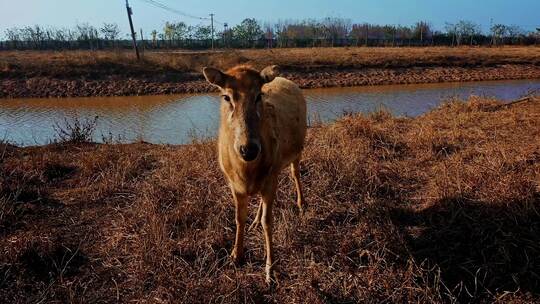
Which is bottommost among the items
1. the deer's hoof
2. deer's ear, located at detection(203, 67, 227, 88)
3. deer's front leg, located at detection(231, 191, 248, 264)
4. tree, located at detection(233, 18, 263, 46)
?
the deer's hoof

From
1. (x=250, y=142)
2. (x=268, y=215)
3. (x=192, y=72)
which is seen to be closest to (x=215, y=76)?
(x=250, y=142)

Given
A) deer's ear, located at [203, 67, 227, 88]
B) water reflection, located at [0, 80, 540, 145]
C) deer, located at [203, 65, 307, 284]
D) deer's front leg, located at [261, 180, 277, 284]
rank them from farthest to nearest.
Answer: water reflection, located at [0, 80, 540, 145] → deer's front leg, located at [261, 180, 277, 284] → deer's ear, located at [203, 67, 227, 88] → deer, located at [203, 65, 307, 284]

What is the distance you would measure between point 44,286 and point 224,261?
1996mm

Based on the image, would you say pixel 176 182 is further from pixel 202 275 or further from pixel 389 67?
pixel 389 67

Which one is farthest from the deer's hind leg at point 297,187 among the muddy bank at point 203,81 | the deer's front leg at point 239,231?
the muddy bank at point 203,81

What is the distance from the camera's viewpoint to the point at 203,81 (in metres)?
29.5

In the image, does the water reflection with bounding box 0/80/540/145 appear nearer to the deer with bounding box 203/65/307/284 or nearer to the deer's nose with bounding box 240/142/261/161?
the deer with bounding box 203/65/307/284

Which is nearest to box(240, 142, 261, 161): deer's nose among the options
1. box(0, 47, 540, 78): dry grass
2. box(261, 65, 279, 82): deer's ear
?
box(261, 65, 279, 82): deer's ear

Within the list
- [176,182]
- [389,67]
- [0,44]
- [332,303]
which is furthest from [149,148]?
[0,44]

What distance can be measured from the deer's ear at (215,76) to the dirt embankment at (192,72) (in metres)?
22.4

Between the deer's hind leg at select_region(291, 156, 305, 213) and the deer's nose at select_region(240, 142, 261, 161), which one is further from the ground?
the deer's nose at select_region(240, 142, 261, 161)

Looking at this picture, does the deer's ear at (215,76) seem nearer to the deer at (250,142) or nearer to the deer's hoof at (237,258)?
the deer at (250,142)

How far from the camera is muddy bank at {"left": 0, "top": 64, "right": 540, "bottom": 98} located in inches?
1088

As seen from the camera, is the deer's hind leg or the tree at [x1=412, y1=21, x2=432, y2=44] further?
the tree at [x1=412, y1=21, x2=432, y2=44]
